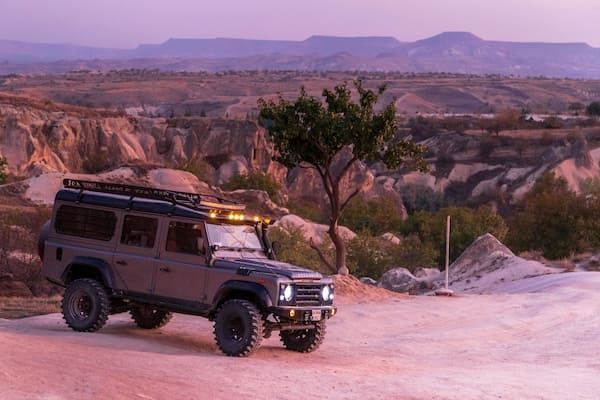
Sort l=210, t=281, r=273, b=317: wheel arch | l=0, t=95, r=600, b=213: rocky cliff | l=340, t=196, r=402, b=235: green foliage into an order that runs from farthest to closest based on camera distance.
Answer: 1. l=0, t=95, r=600, b=213: rocky cliff
2. l=340, t=196, r=402, b=235: green foliage
3. l=210, t=281, r=273, b=317: wheel arch

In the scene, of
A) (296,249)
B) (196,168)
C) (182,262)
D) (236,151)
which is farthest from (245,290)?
(236,151)

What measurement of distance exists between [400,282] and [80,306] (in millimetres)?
19778

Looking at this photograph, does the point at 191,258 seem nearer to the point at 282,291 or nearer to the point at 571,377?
the point at 282,291

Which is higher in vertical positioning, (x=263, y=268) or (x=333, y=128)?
(x=333, y=128)

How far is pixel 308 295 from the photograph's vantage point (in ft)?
53.8

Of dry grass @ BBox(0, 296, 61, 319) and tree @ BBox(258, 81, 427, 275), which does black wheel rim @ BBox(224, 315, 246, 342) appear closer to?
dry grass @ BBox(0, 296, 61, 319)

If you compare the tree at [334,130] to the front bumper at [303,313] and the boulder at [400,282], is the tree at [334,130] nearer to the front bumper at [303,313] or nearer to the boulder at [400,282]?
the boulder at [400,282]

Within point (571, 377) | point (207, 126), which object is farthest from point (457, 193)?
point (571, 377)

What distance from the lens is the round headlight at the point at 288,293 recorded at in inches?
628

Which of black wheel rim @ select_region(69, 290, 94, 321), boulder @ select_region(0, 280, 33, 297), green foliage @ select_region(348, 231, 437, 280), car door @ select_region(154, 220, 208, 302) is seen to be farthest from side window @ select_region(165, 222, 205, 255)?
green foliage @ select_region(348, 231, 437, 280)

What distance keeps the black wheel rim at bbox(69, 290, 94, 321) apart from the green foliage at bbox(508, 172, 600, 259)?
90.4 feet

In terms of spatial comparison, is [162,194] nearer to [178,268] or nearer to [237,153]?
[178,268]

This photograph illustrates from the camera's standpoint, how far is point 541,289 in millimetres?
29219

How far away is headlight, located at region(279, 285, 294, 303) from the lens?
52.2 feet
